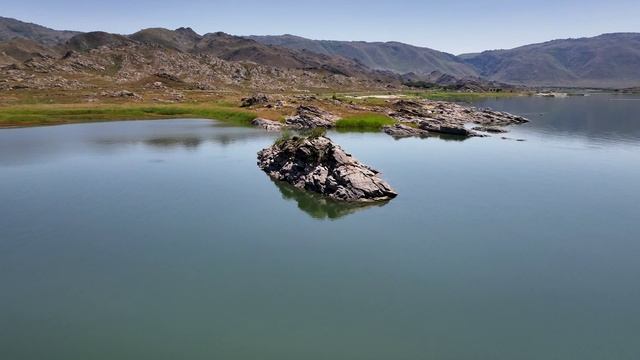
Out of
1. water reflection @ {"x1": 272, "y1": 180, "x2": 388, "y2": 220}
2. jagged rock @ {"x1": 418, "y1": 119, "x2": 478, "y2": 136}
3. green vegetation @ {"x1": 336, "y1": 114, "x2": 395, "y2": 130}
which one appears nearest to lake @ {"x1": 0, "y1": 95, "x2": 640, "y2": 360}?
water reflection @ {"x1": 272, "y1": 180, "x2": 388, "y2": 220}

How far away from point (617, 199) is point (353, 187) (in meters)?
33.7

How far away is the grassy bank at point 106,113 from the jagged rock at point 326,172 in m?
67.4

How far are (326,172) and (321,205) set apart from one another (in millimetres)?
7179

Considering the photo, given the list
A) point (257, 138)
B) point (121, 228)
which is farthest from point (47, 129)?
point (121, 228)

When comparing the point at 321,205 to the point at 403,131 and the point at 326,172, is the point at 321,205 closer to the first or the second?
the point at 326,172

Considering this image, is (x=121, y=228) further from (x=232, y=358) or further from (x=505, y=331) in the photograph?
(x=505, y=331)

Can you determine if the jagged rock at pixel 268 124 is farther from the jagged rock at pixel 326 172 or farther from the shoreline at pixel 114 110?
the jagged rock at pixel 326 172

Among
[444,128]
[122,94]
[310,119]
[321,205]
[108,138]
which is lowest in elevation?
[321,205]

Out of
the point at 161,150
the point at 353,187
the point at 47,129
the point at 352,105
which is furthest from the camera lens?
the point at 352,105

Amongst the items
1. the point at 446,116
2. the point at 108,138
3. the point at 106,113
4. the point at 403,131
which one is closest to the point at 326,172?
the point at 108,138

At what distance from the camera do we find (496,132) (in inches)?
4968

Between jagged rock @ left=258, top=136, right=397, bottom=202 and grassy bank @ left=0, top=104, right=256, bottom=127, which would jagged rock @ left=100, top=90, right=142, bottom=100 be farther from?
jagged rock @ left=258, top=136, right=397, bottom=202

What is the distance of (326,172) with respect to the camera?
61938mm

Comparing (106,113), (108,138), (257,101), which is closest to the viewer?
(108,138)
